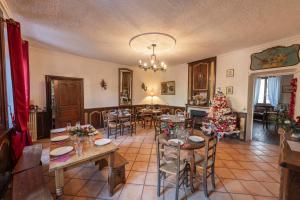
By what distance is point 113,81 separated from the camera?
6.12 meters

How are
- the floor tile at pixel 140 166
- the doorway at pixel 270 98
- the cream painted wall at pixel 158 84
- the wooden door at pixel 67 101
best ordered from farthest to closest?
the doorway at pixel 270 98
the cream painted wall at pixel 158 84
the wooden door at pixel 67 101
the floor tile at pixel 140 166

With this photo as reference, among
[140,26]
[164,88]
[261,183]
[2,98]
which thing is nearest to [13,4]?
[2,98]

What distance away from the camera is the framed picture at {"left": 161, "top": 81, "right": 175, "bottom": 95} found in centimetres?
682

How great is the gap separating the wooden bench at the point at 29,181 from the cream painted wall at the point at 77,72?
2.96 meters

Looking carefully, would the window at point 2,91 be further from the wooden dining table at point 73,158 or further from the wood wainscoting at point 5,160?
the wooden dining table at point 73,158

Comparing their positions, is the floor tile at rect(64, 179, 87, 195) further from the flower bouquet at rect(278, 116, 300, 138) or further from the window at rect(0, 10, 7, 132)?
the flower bouquet at rect(278, 116, 300, 138)

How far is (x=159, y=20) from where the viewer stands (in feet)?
8.13

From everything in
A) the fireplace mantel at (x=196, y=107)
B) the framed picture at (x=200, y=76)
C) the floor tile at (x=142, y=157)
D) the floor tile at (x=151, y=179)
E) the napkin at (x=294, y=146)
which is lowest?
the floor tile at (x=151, y=179)

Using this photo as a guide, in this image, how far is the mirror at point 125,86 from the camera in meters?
6.36

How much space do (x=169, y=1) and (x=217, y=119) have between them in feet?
11.0

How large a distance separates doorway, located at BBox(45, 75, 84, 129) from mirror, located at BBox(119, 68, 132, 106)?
6.02ft

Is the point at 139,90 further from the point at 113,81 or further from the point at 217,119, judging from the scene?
the point at 217,119

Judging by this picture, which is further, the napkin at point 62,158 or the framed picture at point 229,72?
the framed picture at point 229,72

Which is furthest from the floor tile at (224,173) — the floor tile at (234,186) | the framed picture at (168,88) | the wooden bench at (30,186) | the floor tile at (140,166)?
the framed picture at (168,88)
